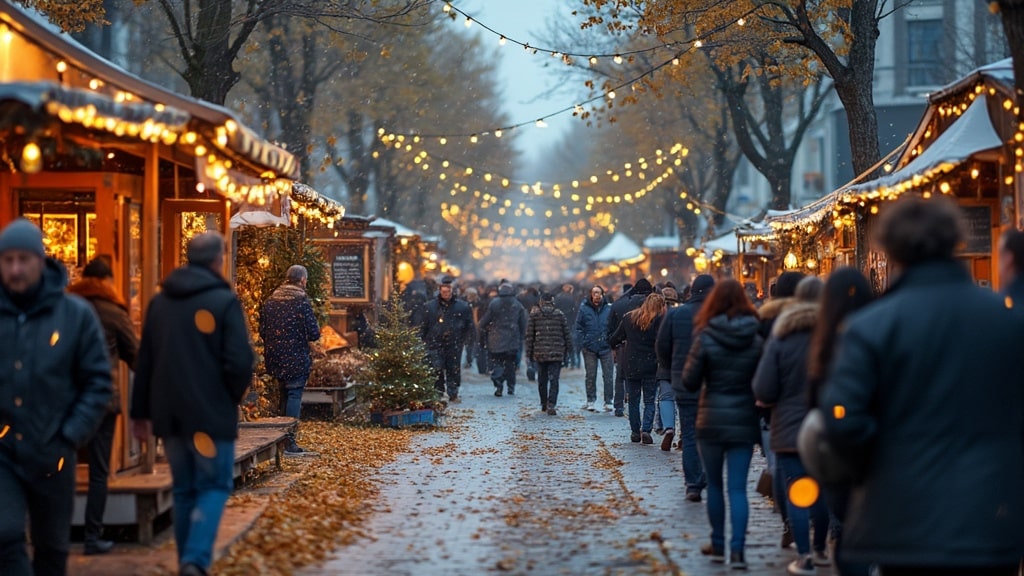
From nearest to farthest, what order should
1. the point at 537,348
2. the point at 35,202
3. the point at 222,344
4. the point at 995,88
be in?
1. the point at 222,344
2. the point at 35,202
3. the point at 995,88
4. the point at 537,348

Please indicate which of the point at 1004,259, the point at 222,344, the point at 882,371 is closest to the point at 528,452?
the point at 222,344

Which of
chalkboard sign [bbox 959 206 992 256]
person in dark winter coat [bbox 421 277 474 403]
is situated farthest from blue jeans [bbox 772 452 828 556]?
person in dark winter coat [bbox 421 277 474 403]

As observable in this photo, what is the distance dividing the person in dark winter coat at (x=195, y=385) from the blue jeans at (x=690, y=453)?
17.3ft

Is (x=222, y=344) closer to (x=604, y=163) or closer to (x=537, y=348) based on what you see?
(x=537, y=348)

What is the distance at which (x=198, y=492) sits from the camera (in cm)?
815

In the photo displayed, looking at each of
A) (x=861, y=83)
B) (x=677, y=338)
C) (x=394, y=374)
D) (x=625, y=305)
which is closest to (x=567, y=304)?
(x=625, y=305)

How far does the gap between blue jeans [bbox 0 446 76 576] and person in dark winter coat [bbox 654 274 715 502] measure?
6097 millimetres

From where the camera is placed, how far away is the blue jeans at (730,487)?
30.3ft

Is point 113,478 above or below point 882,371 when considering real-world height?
below

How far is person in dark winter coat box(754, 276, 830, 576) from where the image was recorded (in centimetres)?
866

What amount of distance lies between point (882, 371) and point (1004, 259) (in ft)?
8.09

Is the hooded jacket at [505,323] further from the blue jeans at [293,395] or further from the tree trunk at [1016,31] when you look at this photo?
the tree trunk at [1016,31]

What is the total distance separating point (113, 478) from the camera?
987 cm

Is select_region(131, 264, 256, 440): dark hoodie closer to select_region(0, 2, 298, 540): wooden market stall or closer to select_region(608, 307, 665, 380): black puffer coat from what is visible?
select_region(0, 2, 298, 540): wooden market stall
